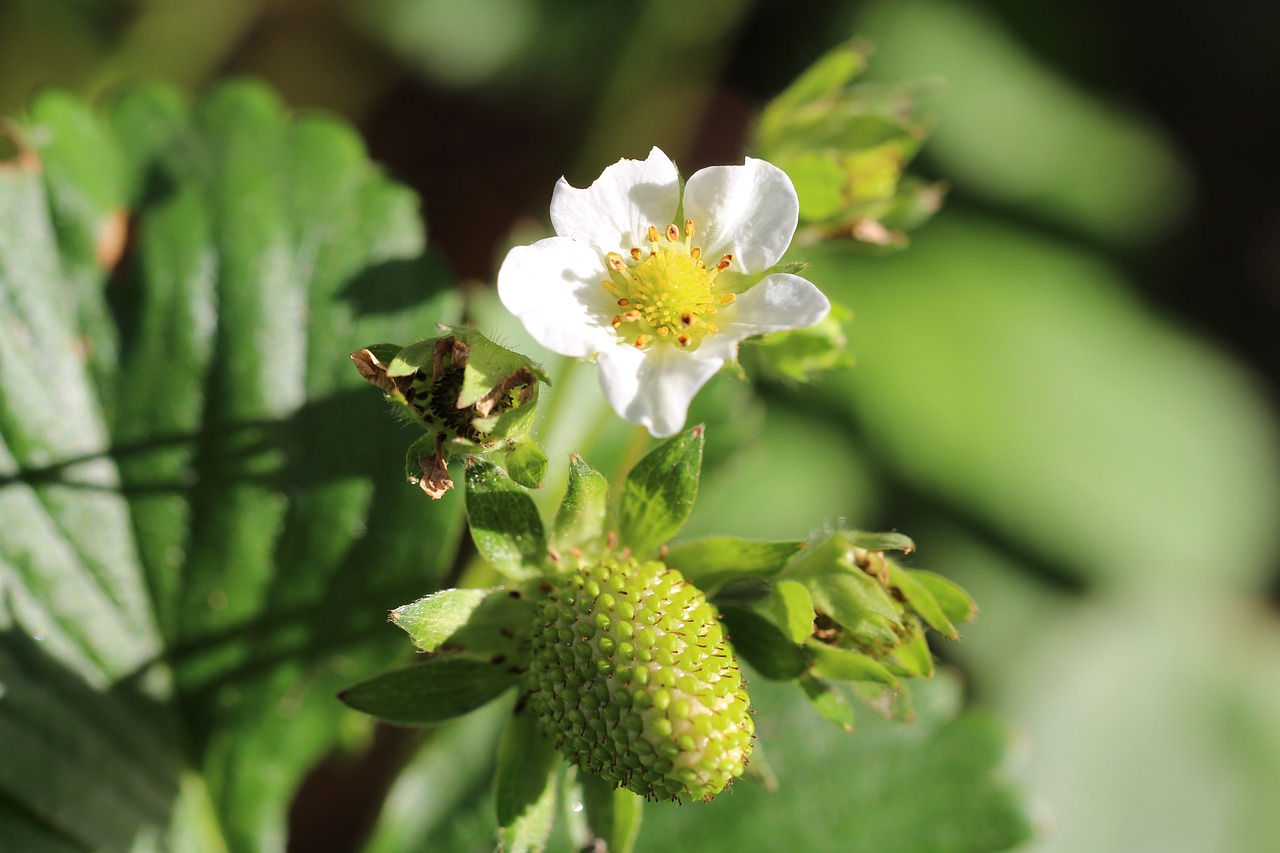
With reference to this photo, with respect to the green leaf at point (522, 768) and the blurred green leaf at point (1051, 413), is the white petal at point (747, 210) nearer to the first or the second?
the green leaf at point (522, 768)

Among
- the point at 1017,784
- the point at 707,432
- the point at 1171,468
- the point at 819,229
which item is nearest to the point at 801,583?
the point at 819,229

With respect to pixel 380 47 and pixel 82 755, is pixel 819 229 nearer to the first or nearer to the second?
pixel 82 755

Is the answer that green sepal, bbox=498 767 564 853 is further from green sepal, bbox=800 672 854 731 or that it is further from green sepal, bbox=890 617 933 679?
green sepal, bbox=890 617 933 679

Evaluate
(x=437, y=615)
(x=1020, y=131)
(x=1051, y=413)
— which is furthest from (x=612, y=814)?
(x=1020, y=131)

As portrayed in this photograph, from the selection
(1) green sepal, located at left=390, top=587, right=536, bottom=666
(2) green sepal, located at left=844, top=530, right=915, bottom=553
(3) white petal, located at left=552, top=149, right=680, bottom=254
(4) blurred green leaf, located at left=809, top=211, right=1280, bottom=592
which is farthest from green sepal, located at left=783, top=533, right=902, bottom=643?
(4) blurred green leaf, located at left=809, top=211, right=1280, bottom=592

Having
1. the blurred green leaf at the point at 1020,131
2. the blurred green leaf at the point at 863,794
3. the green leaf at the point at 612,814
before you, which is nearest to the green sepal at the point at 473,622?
the green leaf at the point at 612,814
